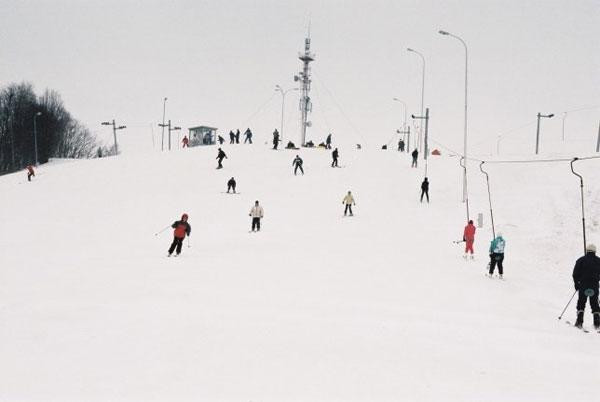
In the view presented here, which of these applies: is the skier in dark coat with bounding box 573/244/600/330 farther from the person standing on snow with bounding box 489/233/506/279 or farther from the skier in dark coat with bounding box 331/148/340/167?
the skier in dark coat with bounding box 331/148/340/167

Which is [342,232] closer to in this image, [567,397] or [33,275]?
[33,275]

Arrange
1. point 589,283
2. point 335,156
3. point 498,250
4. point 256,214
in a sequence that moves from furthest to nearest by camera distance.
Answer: point 335,156
point 256,214
point 498,250
point 589,283

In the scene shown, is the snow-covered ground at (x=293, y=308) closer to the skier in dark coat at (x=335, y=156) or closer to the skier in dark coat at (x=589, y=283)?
the skier in dark coat at (x=589, y=283)

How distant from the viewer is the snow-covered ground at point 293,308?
664 cm

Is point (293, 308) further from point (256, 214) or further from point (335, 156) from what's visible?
point (335, 156)

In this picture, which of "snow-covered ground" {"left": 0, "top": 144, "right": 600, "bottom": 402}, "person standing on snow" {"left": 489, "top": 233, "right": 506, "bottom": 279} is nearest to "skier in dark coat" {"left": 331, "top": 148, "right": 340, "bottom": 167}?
"snow-covered ground" {"left": 0, "top": 144, "right": 600, "bottom": 402}

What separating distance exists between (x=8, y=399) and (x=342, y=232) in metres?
17.4

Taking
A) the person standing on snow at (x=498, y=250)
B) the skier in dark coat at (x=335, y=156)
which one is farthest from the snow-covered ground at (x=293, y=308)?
the skier in dark coat at (x=335, y=156)

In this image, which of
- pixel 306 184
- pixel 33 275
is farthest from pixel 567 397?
pixel 306 184

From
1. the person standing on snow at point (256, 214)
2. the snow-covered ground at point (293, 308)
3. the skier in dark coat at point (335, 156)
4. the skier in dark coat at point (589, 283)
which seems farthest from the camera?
the skier in dark coat at point (335, 156)

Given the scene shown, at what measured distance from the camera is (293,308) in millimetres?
9930

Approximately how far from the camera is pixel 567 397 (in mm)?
6500

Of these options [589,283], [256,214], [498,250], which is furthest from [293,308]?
[256,214]

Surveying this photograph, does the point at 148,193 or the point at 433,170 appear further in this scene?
the point at 433,170
